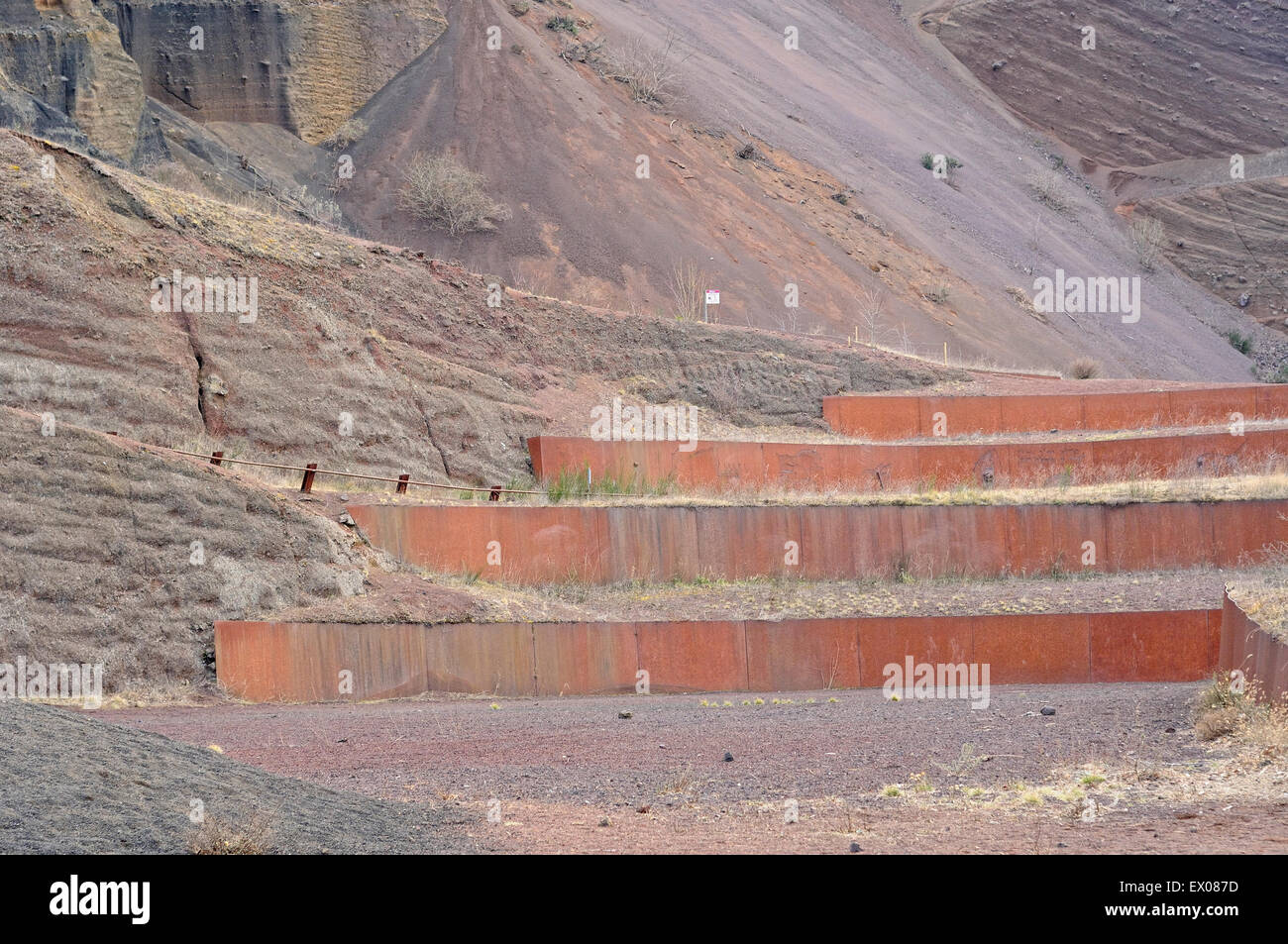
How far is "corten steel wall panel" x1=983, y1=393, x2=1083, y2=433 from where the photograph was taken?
909 inches

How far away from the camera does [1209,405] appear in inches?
921

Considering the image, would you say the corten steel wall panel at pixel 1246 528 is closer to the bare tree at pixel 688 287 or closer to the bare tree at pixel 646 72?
the bare tree at pixel 688 287

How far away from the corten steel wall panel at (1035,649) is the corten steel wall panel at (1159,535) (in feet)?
13.1

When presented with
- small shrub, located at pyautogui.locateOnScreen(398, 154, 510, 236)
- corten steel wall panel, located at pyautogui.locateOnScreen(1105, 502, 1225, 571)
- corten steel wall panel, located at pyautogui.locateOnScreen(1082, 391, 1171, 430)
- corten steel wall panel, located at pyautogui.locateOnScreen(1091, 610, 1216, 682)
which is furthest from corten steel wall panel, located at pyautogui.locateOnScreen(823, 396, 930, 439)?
corten steel wall panel, located at pyautogui.locateOnScreen(1091, 610, 1216, 682)

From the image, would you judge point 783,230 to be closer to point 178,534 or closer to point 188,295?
point 188,295

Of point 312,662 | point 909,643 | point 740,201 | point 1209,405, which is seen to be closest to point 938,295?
point 740,201

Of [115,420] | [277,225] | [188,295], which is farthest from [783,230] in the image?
[115,420]

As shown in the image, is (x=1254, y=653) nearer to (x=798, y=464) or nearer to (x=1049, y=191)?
(x=798, y=464)

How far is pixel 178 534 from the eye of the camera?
512 inches

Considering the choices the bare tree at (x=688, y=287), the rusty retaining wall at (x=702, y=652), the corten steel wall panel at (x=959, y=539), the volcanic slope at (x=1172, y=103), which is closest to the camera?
the rusty retaining wall at (x=702, y=652)

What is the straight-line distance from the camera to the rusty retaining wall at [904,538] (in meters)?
16.5

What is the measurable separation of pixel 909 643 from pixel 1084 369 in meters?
18.4

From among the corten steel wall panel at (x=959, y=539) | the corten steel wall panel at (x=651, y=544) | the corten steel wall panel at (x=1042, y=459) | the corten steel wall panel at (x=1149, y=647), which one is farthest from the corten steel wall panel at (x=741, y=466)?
the corten steel wall panel at (x=1149, y=647)
